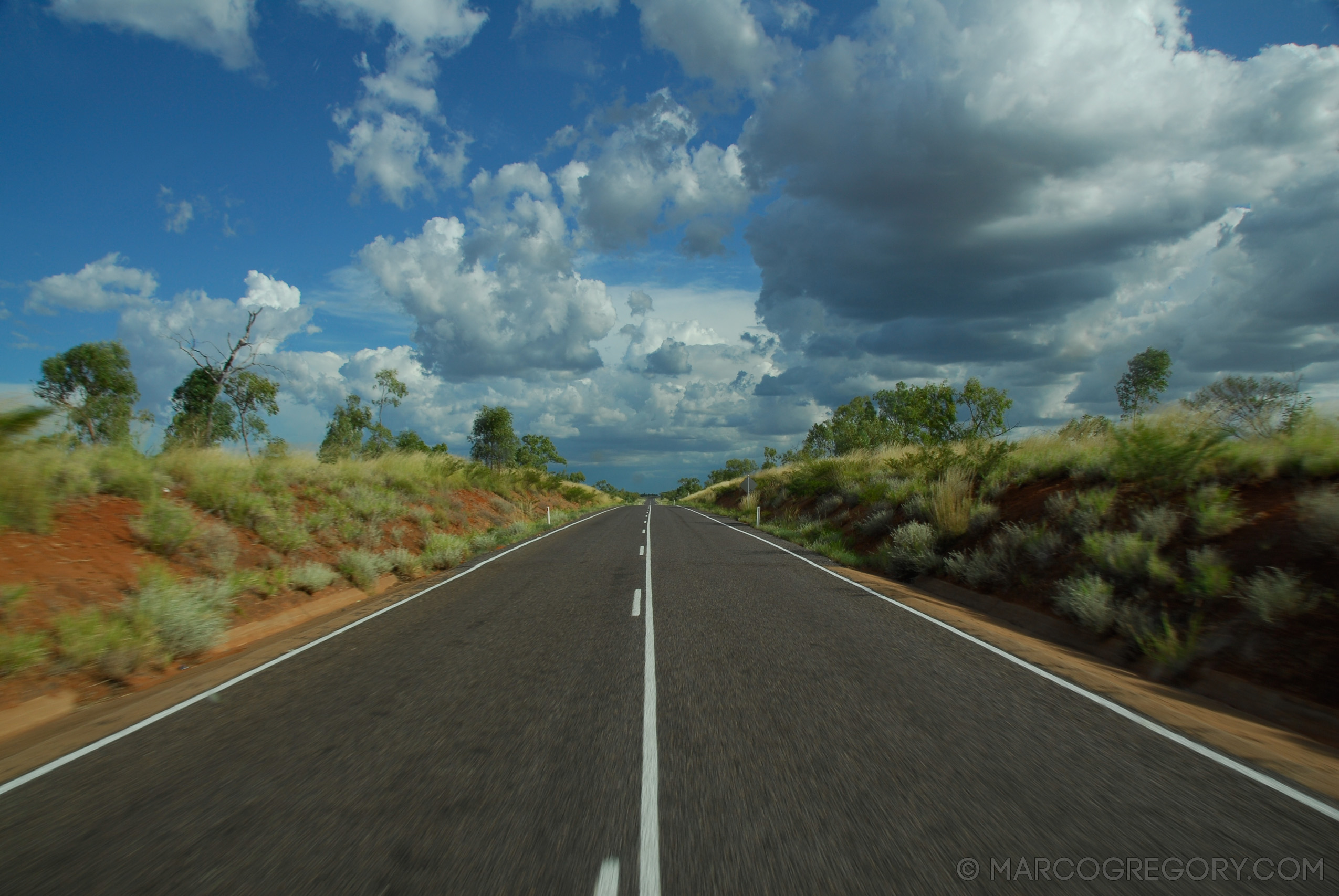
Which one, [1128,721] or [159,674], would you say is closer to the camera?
[1128,721]

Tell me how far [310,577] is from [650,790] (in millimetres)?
9611

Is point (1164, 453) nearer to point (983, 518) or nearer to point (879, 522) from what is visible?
point (983, 518)

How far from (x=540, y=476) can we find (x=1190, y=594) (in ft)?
143

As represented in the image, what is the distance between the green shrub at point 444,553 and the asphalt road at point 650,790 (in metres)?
A: 8.23

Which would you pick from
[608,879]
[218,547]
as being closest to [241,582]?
[218,547]

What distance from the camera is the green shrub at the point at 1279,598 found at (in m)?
6.38

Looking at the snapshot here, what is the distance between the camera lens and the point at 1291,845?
331 centimetres

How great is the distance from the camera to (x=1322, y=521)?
700 cm

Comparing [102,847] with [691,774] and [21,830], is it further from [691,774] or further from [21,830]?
[691,774]

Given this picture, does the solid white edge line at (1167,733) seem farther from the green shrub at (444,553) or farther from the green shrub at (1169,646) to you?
the green shrub at (444,553)

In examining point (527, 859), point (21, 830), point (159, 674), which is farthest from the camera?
point (159, 674)

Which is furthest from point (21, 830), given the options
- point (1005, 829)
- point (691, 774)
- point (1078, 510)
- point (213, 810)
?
point (1078, 510)

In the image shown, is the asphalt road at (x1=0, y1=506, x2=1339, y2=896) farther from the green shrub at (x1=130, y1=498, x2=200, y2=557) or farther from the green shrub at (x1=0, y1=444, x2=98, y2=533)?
the green shrub at (x1=0, y1=444, x2=98, y2=533)

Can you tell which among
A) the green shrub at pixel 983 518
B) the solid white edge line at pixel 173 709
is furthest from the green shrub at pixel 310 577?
the green shrub at pixel 983 518
